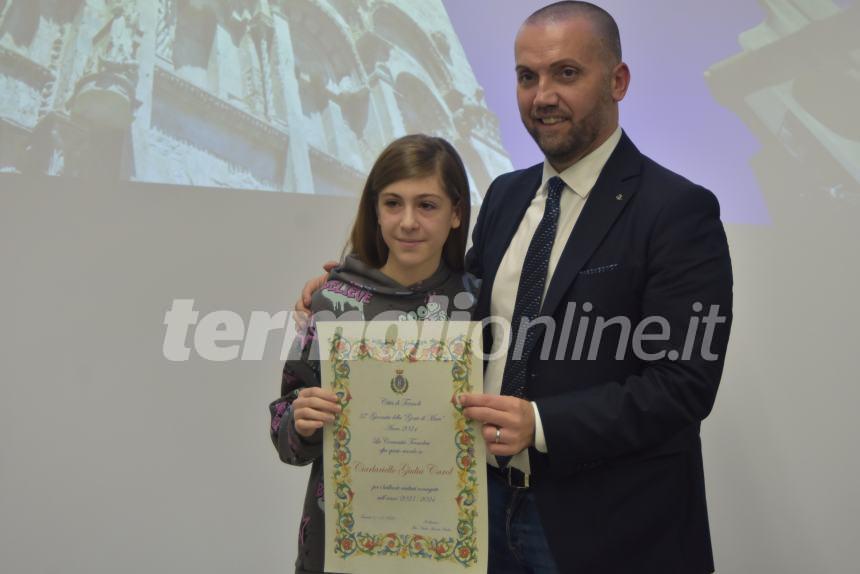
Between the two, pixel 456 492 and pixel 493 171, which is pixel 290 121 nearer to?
pixel 493 171

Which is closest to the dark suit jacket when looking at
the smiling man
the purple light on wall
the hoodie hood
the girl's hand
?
the smiling man

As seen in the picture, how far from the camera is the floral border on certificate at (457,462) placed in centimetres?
134

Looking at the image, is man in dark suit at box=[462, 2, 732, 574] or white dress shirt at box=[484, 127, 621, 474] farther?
white dress shirt at box=[484, 127, 621, 474]

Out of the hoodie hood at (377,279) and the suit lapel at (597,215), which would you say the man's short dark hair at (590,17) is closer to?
the suit lapel at (597,215)

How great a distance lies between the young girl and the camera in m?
1.51

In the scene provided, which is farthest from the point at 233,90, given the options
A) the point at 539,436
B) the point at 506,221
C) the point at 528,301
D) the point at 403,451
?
the point at 539,436

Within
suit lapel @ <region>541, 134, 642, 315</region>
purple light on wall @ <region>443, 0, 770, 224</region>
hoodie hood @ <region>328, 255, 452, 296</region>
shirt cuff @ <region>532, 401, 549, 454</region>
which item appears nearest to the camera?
shirt cuff @ <region>532, 401, 549, 454</region>

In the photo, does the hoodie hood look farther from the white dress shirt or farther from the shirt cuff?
the shirt cuff

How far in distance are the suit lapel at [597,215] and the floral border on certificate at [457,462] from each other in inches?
8.6

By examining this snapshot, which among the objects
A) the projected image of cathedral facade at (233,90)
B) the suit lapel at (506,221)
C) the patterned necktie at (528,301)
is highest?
the projected image of cathedral facade at (233,90)

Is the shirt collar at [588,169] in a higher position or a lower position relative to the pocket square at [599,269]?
higher

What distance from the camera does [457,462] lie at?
4.48 feet

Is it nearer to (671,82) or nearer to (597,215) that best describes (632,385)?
(597,215)

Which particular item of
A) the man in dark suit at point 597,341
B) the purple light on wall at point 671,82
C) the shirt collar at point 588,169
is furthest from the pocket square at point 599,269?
the purple light on wall at point 671,82
